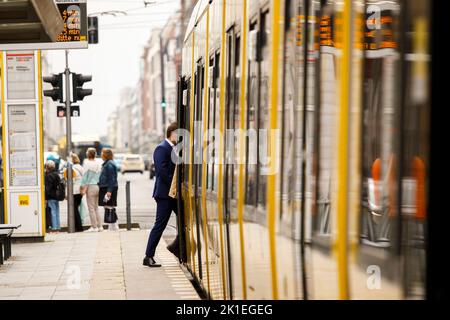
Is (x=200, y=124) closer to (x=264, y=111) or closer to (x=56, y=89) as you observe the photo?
(x=264, y=111)

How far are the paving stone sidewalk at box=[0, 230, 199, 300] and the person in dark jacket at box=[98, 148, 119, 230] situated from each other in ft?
6.59

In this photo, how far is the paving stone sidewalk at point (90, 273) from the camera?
8.99 metres

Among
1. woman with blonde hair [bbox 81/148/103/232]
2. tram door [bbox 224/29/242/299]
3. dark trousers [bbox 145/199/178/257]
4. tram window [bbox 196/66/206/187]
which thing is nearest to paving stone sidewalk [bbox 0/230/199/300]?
dark trousers [bbox 145/199/178/257]

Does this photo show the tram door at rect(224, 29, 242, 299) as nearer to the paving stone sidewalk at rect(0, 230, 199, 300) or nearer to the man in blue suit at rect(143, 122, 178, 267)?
the paving stone sidewalk at rect(0, 230, 199, 300)

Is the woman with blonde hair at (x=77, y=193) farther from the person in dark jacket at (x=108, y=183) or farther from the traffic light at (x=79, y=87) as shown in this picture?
the traffic light at (x=79, y=87)

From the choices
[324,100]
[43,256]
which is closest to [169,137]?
[43,256]

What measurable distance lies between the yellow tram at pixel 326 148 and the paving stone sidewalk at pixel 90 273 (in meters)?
3.22

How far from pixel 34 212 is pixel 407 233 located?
1364cm

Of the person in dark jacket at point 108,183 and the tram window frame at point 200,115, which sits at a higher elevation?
the tram window frame at point 200,115

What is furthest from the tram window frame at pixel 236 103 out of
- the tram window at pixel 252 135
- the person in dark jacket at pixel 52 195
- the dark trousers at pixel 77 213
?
the person in dark jacket at pixel 52 195

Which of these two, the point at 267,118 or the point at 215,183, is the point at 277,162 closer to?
the point at 267,118

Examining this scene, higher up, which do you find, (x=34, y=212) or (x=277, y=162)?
(x=277, y=162)

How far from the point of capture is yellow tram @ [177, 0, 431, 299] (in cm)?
285

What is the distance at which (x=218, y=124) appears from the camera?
638cm
